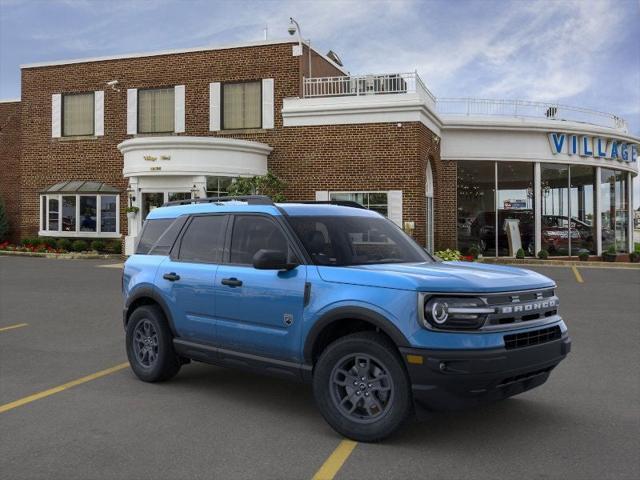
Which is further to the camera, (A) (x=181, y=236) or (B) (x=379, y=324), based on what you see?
(A) (x=181, y=236)

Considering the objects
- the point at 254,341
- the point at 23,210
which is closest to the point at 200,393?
Result: the point at 254,341

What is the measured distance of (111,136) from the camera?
25.6 m

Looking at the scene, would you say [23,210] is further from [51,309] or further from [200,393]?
[200,393]

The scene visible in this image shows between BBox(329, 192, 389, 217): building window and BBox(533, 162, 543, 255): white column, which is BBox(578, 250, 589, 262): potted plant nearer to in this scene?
BBox(533, 162, 543, 255): white column

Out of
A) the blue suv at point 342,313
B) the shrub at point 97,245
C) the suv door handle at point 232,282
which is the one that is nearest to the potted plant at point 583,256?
the shrub at point 97,245

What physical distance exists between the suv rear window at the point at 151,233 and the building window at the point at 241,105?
16925mm

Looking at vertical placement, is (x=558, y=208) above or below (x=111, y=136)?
below

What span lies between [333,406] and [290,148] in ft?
60.9

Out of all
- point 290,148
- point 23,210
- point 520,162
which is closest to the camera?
point 290,148

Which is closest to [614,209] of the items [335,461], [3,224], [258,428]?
[258,428]

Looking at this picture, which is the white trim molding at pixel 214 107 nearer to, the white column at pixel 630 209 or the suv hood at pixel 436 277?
the white column at pixel 630 209

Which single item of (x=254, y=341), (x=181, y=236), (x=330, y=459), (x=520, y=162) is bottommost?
(x=330, y=459)

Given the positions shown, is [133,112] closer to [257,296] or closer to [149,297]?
[149,297]

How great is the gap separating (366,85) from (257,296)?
58.0 ft
